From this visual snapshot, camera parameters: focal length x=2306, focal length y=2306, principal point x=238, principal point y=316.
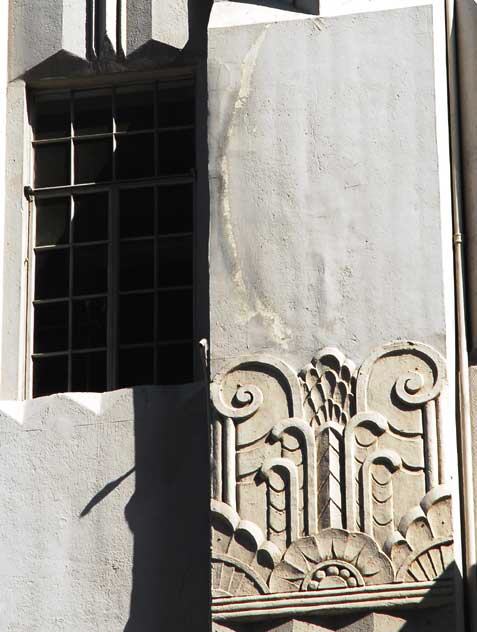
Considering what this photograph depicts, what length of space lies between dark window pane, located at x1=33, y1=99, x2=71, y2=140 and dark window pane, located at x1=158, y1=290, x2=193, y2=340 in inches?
64.5

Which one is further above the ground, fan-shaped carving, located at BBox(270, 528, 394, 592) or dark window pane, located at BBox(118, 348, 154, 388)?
dark window pane, located at BBox(118, 348, 154, 388)

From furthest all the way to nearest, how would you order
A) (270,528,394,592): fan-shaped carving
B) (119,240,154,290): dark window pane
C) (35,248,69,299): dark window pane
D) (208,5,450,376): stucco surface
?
(35,248,69,299): dark window pane, (119,240,154,290): dark window pane, (208,5,450,376): stucco surface, (270,528,394,592): fan-shaped carving

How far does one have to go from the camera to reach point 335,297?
50.5 ft

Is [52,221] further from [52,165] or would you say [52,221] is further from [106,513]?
[106,513]

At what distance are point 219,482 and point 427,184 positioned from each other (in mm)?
2447

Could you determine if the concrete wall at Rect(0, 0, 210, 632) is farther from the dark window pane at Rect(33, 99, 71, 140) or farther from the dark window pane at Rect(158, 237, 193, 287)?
the dark window pane at Rect(33, 99, 71, 140)

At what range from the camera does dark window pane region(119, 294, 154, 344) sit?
1666cm

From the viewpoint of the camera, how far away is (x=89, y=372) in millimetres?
16641

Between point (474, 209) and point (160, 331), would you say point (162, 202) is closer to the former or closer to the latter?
point (160, 331)

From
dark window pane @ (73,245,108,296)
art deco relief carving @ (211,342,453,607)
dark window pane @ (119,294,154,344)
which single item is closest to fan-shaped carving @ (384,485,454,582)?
Result: art deco relief carving @ (211,342,453,607)

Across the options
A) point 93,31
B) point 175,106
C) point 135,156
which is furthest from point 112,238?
point 93,31

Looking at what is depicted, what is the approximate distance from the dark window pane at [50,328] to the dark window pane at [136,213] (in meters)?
0.73

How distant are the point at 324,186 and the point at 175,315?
1678 millimetres

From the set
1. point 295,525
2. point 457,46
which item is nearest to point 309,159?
point 457,46
